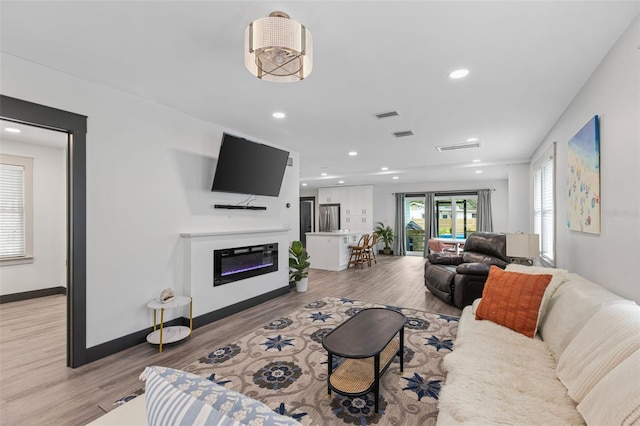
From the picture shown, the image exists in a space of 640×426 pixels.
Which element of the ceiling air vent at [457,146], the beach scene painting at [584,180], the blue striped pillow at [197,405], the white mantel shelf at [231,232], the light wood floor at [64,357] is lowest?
the light wood floor at [64,357]

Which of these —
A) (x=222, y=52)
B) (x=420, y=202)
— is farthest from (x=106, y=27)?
(x=420, y=202)

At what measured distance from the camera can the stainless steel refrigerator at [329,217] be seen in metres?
10.1

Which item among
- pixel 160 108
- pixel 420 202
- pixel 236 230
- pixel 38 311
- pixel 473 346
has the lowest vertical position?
pixel 38 311

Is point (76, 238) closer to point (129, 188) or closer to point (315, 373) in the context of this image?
point (129, 188)

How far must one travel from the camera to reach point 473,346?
6.44ft

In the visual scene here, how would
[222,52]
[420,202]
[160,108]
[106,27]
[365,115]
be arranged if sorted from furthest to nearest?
[420,202], [365,115], [160,108], [222,52], [106,27]

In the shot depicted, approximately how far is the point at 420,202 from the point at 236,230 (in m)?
7.54

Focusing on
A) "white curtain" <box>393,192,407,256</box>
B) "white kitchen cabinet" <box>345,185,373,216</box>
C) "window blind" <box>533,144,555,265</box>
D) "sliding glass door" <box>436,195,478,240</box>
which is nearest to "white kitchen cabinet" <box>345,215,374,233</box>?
"white kitchen cabinet" <box>345,185,373,216</box>

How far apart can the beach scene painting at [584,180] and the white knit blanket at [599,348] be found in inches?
40.5

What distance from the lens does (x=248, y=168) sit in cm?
389

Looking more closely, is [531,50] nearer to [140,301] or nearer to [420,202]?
[140,301]

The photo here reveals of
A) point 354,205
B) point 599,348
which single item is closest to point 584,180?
point 599,348

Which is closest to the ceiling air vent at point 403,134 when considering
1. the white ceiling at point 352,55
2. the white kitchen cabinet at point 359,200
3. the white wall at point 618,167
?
the white ceiling at point 352,55

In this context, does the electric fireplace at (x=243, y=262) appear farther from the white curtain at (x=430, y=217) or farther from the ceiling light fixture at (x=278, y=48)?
the white curtain at (x=430, y=217)
